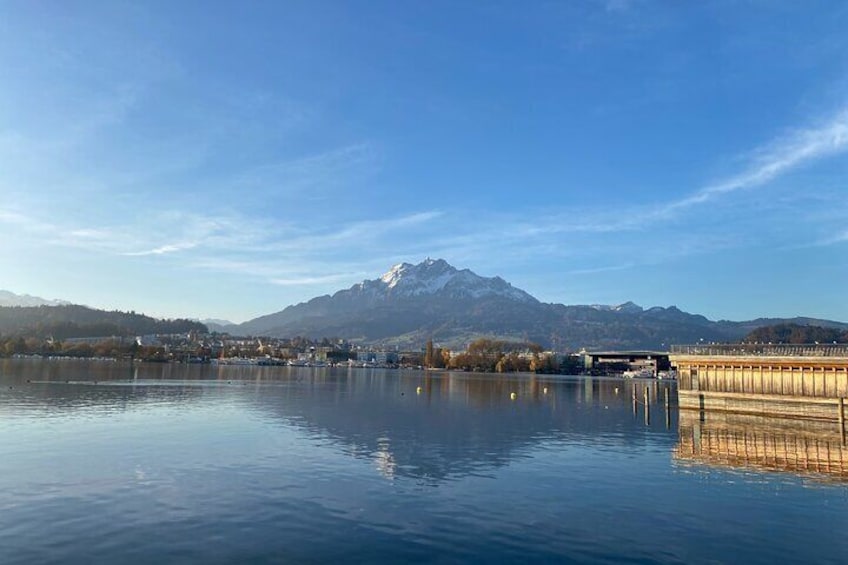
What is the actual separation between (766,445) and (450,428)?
31.3 meters

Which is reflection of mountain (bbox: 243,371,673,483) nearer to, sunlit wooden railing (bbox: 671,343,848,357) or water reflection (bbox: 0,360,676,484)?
water reflection (bbox: 0,360,676,484)

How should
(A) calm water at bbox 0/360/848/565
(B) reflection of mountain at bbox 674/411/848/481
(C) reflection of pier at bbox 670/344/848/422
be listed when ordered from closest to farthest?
(A) calm water at bbox 0/360/848/565 < (B) reflection of mountain at bbox 674/411/848/481 < (C) reflection of pier at bbox 670/344/848/422

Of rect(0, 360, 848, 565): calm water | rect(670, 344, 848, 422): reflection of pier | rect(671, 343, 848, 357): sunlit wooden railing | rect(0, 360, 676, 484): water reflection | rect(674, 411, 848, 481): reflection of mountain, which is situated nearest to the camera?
rect(0, 360, 848, 565): calm water

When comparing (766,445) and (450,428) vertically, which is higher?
(766,445)

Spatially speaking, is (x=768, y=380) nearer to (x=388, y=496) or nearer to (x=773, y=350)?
(x=773, y=350)

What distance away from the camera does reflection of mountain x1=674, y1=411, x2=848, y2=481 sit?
148ft

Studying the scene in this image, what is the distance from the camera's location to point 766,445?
53.8 metres

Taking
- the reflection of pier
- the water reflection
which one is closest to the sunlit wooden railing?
the reflection of pier

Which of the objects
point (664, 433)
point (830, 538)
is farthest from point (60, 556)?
point (664, 433)

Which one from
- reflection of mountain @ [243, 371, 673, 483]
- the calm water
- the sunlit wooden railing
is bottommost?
reflection of mountain @ [243, 371, 673, 483]

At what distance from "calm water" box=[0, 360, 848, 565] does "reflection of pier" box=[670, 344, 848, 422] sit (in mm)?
7791

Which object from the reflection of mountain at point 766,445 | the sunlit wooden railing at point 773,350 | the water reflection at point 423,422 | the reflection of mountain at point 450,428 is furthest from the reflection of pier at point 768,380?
the reflection of mountain at point 450,428

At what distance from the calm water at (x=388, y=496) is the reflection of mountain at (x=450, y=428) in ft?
1.57

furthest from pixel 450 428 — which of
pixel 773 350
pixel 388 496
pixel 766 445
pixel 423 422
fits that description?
pixel 773 350
